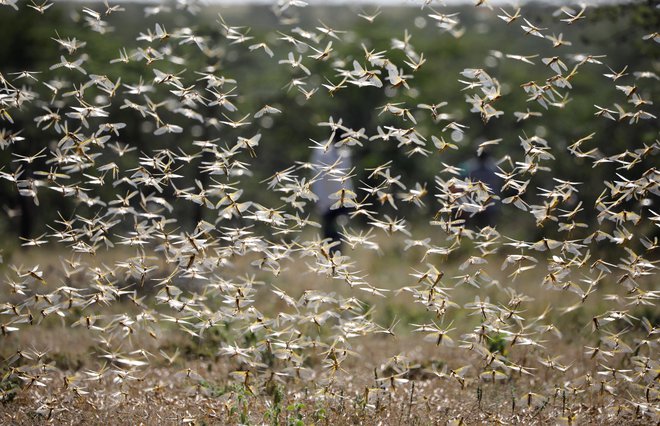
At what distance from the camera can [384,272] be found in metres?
17.2

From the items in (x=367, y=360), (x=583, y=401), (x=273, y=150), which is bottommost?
(x=273, y=150)

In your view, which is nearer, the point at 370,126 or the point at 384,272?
the point at 384,272

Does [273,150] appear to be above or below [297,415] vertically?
below

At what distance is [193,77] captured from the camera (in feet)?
63.4

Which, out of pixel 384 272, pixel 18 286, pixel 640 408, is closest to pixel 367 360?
pixel 640 408

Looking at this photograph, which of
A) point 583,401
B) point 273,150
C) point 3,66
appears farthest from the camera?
point 273,150

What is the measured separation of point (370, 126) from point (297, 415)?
2247 cm

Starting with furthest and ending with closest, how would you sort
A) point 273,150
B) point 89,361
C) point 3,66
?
point 273,150 → point 3,66 → point 89,361

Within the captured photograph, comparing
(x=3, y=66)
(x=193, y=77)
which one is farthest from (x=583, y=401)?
(x=3, y=66)

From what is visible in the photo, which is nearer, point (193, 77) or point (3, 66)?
point (193, 77)

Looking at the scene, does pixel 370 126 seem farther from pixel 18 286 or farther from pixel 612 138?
pixel 18 286

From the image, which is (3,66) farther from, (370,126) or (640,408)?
(640,408)

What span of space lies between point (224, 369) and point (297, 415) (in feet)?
6.92

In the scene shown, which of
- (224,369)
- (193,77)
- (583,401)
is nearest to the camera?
(583,401)
